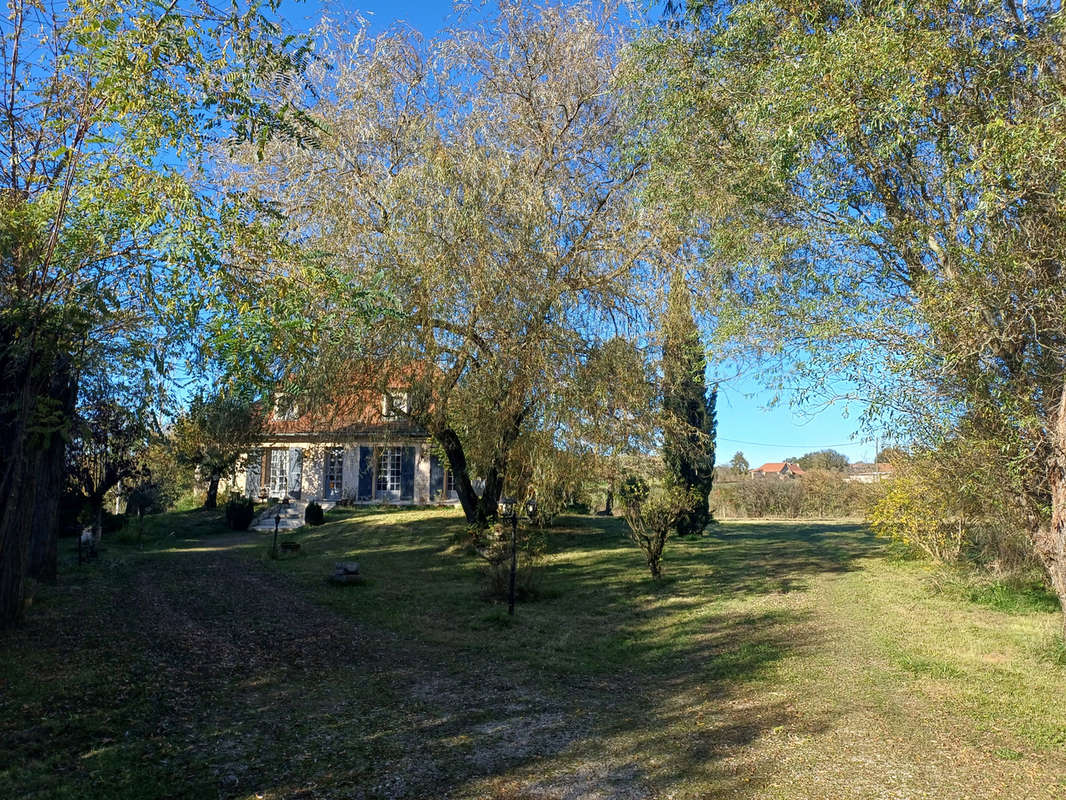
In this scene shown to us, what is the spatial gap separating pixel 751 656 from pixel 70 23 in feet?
29.4

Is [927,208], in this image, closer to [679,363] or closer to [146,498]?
[679,363]

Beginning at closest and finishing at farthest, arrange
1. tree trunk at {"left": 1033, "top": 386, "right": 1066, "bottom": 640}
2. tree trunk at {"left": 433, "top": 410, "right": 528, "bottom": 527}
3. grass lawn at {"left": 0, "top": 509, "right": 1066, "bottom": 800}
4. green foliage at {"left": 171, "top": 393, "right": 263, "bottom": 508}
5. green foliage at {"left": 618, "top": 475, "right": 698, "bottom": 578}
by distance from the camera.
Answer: grass lawn at {"left": 0, "top": 509, "right": 1066, "bottom": 800}
tree trunk at {"left": 1033, "top": 386, "right": 1066, "bottom": 640}
green foliage at {"left": 618, "top": 475, "right": 698, "bottom": 578}
tree trunk at {"left": 433, "top": 410, "right": 528, "bottom": 527}
green foliage at {"left": 171, "top": 393, "right": 263, "bottom": 508}

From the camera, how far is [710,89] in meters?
8.73

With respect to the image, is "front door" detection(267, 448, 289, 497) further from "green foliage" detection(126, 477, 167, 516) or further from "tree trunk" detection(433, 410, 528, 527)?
"tree trunk" detection(433, 410, 528, 527)

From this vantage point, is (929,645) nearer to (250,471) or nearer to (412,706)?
(412,706)

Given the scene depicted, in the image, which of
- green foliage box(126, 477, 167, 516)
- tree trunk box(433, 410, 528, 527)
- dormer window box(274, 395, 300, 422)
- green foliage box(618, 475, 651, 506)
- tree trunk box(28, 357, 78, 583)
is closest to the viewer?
tree trunk box(28, 357, 78, 583)

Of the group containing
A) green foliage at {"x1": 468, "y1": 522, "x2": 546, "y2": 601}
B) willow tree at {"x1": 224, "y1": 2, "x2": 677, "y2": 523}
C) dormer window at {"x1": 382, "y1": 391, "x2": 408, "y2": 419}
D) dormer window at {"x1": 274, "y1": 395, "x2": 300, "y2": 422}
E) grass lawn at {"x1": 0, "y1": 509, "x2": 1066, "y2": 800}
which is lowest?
grass lawn at {"x1": 0, "y1": 509, "x2": 1066, "y2": 800}

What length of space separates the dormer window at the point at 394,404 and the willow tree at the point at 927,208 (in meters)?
6.48

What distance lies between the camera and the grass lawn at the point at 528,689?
4.50 m

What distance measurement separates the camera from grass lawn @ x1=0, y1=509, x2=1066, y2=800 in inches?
177

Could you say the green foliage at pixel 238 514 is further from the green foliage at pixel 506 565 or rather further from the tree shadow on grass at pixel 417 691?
the green foliage at pixel 506 565

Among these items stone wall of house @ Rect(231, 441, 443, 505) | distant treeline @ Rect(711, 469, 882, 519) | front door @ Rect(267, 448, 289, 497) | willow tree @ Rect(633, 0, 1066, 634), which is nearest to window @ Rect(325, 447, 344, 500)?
stone wall of house @ Rect(231, 441, 443, 505)

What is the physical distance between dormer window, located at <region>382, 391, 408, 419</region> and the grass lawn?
315 cm

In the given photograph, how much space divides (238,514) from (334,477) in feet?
14.3
